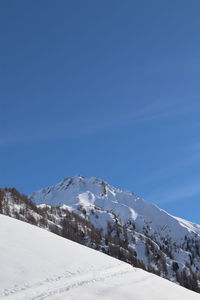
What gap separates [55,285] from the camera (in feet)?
80.5

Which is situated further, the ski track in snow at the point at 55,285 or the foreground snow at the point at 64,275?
the foreground snow at the point at 64,275

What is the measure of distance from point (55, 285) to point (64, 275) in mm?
3065

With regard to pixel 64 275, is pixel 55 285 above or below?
below

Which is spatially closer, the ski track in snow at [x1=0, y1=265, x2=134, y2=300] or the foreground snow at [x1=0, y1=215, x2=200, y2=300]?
the ski track in snow at [x1=0, y1=265, x2=134, y2=300]

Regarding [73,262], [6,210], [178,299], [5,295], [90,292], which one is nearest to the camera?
[5,295]

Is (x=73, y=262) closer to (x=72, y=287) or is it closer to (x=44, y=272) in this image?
(x=44, y=272)

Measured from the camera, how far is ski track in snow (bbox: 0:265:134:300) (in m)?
21.5

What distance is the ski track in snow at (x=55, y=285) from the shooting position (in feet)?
70.7

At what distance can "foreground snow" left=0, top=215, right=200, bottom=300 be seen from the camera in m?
23.1

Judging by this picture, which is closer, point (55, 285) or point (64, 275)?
point (55, 285)

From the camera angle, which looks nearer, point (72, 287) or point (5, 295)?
point (5, 295)

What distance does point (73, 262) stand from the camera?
105 feet

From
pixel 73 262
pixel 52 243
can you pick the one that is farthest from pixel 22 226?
pixel 73 262

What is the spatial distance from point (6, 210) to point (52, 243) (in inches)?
4909
